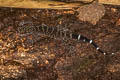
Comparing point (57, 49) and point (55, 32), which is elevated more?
point (55, 32)

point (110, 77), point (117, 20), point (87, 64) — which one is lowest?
point (110, 77)

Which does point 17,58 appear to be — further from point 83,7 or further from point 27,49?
point 83,7

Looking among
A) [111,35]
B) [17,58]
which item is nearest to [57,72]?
[17,58]

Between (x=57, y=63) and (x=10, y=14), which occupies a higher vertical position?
(x=10, y=14)

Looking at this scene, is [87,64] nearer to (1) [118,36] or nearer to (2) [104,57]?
(2) [104,57]

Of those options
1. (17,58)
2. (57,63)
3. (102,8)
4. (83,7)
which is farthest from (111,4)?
(17,58)

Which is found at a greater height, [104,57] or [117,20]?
[117,20]
